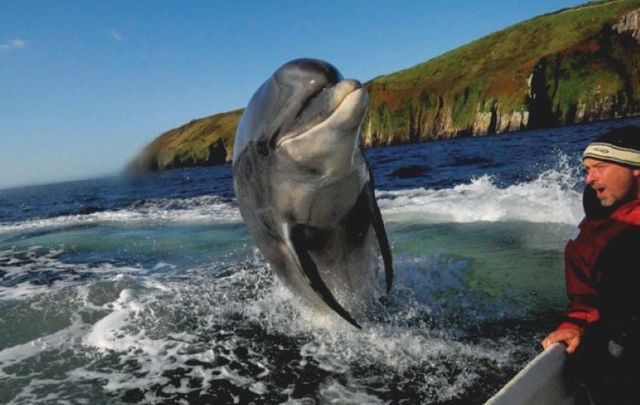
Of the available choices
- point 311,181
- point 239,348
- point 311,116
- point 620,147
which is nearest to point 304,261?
point 311,181

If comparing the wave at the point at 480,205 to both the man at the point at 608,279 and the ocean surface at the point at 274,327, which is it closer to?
the ocean surface at the point at 274,327

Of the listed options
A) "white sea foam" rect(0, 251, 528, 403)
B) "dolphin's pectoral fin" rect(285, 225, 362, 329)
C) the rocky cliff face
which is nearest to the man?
"white sea foam" rect(0, 251, 528, 403)

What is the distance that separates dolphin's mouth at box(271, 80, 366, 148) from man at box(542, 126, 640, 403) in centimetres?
151

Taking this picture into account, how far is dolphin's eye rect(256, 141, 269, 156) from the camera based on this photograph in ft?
12.7

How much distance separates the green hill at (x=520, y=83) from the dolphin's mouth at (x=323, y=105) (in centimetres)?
7219

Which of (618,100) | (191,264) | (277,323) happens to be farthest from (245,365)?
(618,100)

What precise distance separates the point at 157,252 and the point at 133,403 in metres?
8.46

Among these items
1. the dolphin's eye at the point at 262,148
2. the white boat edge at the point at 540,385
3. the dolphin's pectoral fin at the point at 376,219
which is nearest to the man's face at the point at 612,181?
the white boat edge at the point at 540,385

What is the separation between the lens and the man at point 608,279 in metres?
2.57

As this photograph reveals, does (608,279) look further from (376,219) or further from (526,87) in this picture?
(526,87)

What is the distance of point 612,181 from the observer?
9.45ft

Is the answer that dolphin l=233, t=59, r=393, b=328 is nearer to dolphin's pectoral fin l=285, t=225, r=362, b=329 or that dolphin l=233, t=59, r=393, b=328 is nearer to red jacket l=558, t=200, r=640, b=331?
dolphin's pectoral fin l=285, t=225, r=362, b=329

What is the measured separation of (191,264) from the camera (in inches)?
405

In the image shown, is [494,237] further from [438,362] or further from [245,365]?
[245,365]
